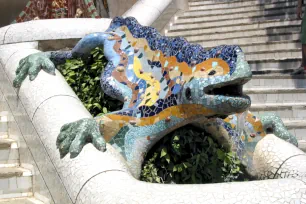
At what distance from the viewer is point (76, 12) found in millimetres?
8547

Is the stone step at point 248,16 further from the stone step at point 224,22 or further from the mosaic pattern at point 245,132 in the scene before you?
the mosaic pattern at point 245,132

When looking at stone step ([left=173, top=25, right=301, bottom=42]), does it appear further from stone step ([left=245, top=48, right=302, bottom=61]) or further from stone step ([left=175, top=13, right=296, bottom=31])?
stone step ([left=245, top=48, right=302, bottom=61])

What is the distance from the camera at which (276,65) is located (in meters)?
7.80

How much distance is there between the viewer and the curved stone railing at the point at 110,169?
2.86m

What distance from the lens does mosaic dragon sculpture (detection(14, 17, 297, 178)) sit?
358cm

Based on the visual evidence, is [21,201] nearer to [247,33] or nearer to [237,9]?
[247,33]

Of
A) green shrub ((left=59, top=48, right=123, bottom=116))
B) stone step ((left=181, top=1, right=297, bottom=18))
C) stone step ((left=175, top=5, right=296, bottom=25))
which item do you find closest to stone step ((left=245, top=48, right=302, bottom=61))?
stone step ((left=175, top=5, right=296, bottom=25))

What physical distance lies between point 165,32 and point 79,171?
6.42m

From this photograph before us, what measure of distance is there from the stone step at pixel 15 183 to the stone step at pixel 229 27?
5506 millimetres

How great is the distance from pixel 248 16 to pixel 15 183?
6.76 m

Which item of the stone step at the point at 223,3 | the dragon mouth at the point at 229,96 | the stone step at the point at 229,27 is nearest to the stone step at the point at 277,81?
the stone step at the point at 229,27

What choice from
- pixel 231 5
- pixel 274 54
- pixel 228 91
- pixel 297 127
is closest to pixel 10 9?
pixel 231 5

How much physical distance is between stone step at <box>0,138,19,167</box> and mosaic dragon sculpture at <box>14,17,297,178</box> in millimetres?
554

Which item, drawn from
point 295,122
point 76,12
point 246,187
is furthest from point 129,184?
point 76,12
